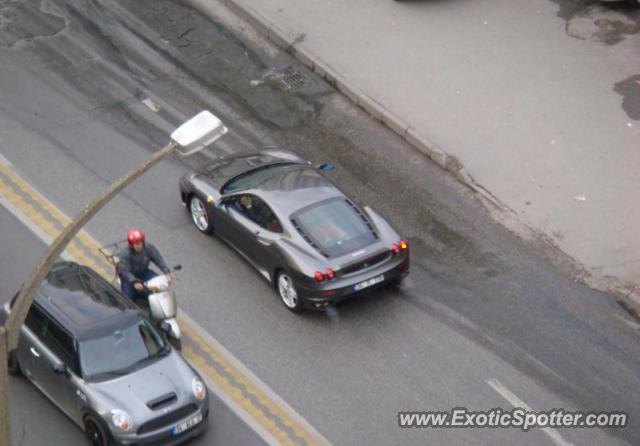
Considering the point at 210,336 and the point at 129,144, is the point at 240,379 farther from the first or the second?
the point at 129,144

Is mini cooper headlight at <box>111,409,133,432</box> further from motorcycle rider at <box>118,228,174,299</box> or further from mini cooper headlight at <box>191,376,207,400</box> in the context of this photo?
motorcycle rider at <box>118,228,174,299</box>

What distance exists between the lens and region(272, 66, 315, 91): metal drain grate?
22.2 metres

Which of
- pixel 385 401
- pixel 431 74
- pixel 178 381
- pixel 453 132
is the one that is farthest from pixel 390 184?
pixel 178 381

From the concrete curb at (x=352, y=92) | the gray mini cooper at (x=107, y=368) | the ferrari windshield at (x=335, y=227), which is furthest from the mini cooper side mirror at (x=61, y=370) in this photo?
the concrete curb at (x=352, y=92)

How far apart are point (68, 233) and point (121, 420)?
4425 mm

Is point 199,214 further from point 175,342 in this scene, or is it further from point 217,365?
point 217,365

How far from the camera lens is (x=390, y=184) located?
19.8 metres

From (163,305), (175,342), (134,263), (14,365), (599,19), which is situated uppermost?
(599,19)

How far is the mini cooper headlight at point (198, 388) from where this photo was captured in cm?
1459

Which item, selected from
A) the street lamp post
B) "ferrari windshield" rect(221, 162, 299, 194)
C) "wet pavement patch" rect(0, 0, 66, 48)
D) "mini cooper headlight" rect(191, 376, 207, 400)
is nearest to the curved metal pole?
the street lamp post

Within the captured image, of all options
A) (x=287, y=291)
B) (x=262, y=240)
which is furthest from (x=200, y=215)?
(x=287, y=291)

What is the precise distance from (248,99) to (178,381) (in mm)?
8293

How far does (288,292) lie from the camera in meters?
17.1

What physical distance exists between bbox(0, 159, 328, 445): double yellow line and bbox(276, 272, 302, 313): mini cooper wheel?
4.18 feet
